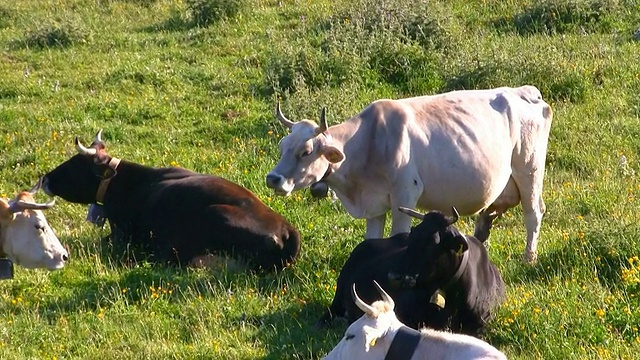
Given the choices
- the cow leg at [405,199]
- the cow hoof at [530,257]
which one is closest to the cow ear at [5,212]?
the cow leg at [405,199]

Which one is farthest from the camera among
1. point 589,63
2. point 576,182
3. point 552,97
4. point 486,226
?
point 589,63

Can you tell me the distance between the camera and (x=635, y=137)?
567 inches

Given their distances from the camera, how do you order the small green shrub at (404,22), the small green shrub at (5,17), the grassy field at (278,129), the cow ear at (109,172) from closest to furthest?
the grassy field at (278,129) → the cow ear at (109,172) → the small green shrub at (404,22) → the small green shrub at (5,17)

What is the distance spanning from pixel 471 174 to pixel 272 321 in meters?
2.48

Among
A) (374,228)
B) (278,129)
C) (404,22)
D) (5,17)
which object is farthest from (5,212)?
(5,17)

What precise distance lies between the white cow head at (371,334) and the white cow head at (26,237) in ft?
11.9

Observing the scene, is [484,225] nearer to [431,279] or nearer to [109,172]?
[431,279]

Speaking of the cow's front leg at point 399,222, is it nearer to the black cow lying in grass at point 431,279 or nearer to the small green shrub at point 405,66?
the black cow lying in grass at point 431,279

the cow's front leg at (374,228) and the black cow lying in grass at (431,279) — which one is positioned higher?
the black cow lying in grass at (431,279)

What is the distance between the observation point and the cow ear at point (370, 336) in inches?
266

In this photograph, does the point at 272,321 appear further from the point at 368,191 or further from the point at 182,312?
the point at 368,191

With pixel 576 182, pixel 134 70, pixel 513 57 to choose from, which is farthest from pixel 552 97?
pixel 134 70

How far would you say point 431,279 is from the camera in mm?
8328

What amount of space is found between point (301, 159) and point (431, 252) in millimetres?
1850
